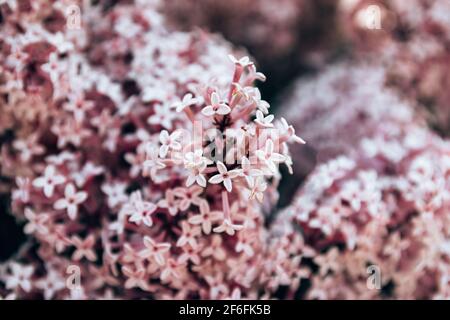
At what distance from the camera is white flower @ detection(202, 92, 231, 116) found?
2.35 feet

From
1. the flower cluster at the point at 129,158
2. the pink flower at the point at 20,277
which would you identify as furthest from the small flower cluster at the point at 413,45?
the pink flower at the point at 20,277

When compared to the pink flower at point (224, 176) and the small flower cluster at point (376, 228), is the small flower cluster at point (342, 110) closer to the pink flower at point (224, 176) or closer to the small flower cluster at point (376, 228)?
the small flower cluster at point (376, 228)

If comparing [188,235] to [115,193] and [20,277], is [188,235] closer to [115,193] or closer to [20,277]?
[115,193]

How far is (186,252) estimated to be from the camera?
2.70ft

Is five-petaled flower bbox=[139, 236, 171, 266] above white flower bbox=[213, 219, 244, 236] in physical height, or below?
below

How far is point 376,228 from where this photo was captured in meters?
0.94

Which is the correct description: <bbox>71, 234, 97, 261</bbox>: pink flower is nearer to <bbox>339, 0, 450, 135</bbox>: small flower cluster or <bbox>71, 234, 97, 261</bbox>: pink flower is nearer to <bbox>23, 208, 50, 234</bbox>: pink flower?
<bbox>23, 208, 50, 234</bbox>: pink flower

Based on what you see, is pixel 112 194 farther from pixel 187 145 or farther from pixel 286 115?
pixel 286 115

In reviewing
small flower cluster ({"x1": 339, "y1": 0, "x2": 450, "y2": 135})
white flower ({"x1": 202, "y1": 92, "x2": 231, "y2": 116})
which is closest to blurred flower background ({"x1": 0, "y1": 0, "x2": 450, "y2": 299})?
white flower ({"x1": 202, "y1": 92, "x2": 231, "y2": 116})

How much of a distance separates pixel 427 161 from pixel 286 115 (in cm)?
43

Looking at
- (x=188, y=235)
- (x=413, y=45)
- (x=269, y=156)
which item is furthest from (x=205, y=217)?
(x=413, y=45)

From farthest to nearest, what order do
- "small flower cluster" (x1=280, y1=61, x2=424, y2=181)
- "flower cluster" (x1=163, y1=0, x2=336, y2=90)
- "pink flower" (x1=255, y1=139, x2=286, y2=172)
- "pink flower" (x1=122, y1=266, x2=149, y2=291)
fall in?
"flower cluster" (x1=163, y1=0, x2=336, y2=90) < "small flower cluster" (x1=280, y1=61, x2=424, y2=181) < "pink flower" (x1=122, y1=266, x2=149, y2=291) < "pink flower" (x1=255, y1=139, x2=286, y2=172)

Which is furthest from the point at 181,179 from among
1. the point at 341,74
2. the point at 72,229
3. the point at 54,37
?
the point at 341,74
